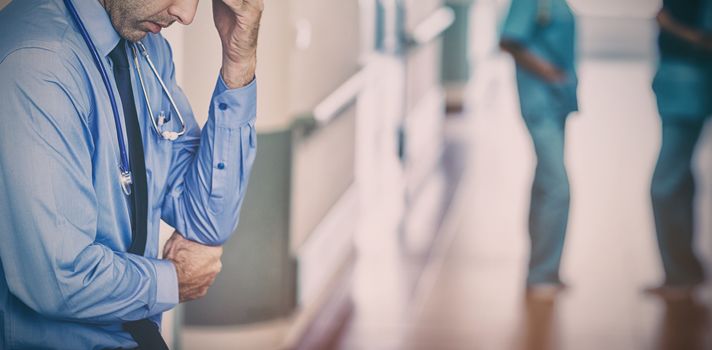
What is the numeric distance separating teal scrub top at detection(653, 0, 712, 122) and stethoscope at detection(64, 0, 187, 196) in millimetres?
2994

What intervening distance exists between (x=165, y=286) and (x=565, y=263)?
10.6 feet

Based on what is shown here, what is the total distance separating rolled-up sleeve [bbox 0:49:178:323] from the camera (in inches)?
83.1

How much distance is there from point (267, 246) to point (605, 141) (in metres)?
3.49

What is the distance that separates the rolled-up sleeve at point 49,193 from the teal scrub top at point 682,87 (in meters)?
3.22

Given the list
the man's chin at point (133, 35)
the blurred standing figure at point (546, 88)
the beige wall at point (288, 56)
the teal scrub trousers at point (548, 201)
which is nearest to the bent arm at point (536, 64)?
the blurred standing figure at point (546, 88)

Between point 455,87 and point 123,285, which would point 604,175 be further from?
point 123,285

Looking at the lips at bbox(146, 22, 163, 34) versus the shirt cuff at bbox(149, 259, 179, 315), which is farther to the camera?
the shirt cuff at bbox(149, 259, 179, 315)

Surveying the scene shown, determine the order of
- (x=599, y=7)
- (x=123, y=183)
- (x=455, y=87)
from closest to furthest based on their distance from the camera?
(x=123, y=183) → (x=599, y=7) → (x=455, y=87)

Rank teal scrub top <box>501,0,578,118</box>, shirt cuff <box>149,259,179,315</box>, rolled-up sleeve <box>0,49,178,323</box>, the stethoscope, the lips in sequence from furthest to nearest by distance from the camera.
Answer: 1. teal scrub top <box>501,0,578,118</box>
2. shirt cuff <box>149,259,179,315</box>
3. the lips
4. the stethoscope
5. rolled-up sleeve <box>0,49,178,323</box>

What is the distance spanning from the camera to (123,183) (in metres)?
2.29

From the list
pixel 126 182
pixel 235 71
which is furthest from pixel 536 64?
pixel 126 182

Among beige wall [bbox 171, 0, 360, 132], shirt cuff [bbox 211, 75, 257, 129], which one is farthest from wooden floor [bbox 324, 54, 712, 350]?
shirt cuff [bbox 211, 75, 257, 129]

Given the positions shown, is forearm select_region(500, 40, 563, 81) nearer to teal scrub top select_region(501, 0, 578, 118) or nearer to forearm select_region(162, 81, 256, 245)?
teal scrub top select_region(501, 0, 578, 118)

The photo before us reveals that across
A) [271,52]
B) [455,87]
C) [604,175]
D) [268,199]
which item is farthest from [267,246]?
[455,87]
